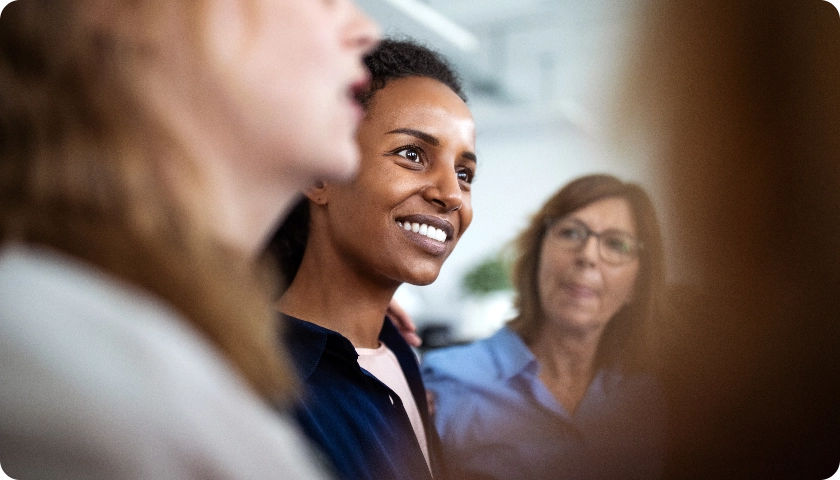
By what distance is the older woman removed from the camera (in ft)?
2.02

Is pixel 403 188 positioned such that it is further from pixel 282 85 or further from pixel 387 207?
pixel 282 85

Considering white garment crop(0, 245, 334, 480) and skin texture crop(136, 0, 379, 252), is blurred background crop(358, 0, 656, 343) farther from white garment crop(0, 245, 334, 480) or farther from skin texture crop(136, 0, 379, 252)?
white garment crop(0, 245, 334, 480)

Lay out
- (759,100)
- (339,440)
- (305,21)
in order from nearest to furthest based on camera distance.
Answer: (305,21) → (339,440) → (759,100)

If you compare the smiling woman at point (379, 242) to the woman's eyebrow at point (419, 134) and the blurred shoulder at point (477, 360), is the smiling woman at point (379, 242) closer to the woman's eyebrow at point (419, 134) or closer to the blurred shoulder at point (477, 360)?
the woman's eyebrow at point (419, 134)

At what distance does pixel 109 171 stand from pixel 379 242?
273mm

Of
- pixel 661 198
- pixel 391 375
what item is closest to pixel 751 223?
pixel 661 198

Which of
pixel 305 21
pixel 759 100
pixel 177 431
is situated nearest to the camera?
pixel 177 431

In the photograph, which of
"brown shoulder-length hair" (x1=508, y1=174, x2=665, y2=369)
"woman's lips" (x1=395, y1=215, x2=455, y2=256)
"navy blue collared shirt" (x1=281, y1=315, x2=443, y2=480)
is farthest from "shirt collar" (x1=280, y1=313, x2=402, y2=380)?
"brown shoulder-length hair" (x1=508, y1=174, x2=665, y2=369)

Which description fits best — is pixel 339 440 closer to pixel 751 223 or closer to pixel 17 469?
pixel 17 469

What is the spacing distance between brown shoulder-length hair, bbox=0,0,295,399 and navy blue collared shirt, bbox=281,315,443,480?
17 cm

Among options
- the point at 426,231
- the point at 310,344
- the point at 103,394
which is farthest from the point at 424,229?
the point at 103,394

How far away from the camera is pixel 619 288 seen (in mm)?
647

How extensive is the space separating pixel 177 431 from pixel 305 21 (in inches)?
8.6

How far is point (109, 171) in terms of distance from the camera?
0.28 metres
